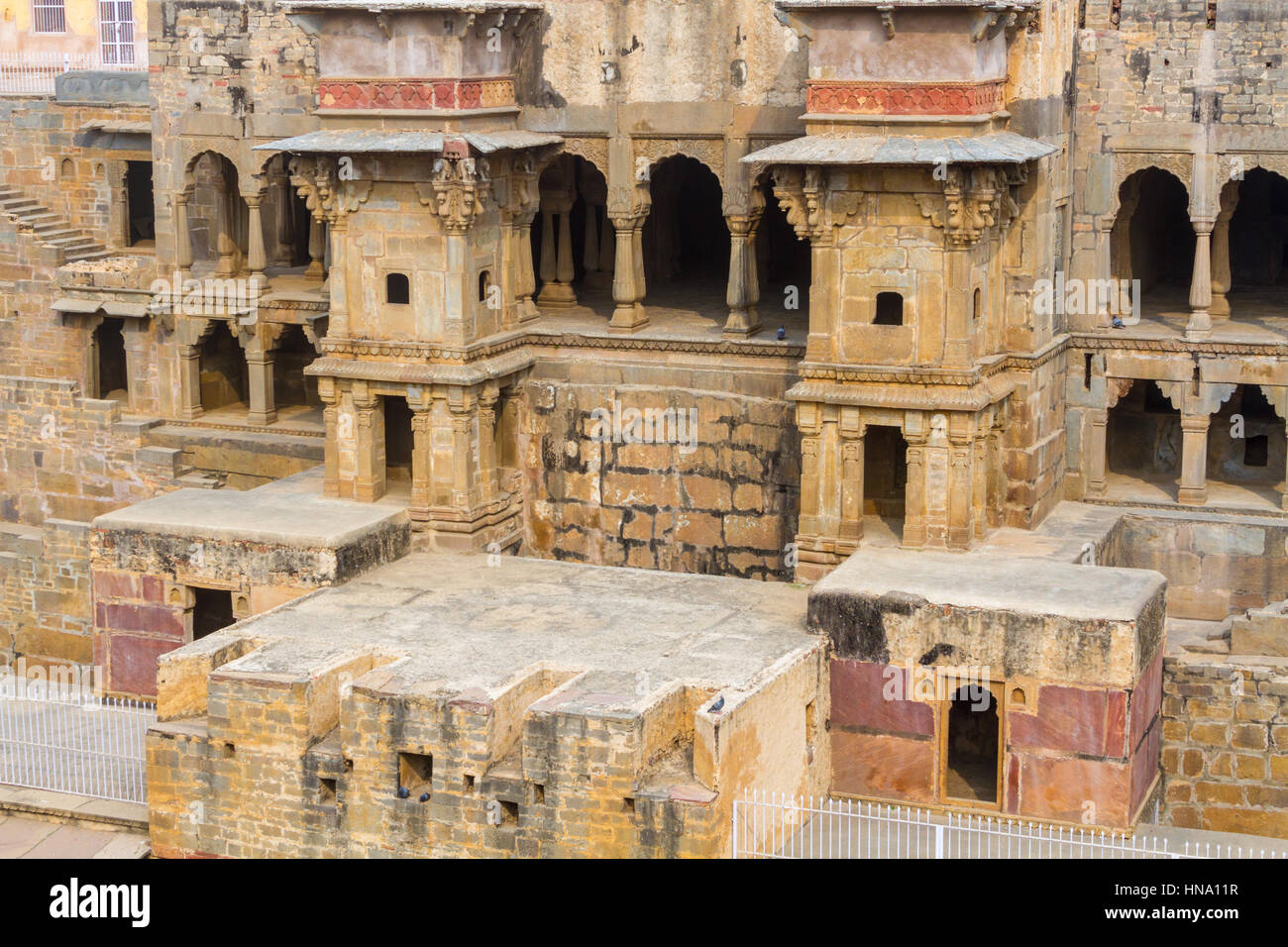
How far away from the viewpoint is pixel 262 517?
21969 millimetres

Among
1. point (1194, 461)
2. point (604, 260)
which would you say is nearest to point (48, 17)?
point (604, 260)

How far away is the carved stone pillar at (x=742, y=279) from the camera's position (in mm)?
22844

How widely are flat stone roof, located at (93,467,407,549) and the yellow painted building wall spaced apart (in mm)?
14545

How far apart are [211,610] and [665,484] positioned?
190 inches

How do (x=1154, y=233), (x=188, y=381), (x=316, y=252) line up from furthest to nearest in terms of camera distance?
(x=188, y=381), (x=316, y=252), (x=1154, y=233)

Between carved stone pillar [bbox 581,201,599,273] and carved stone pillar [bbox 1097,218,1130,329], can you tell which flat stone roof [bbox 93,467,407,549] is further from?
carved stone pillar [bbox 1097,218,1130,329]

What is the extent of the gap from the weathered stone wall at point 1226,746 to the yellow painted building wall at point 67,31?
21752mm

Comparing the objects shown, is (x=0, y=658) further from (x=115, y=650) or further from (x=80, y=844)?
(x=80, y=844)

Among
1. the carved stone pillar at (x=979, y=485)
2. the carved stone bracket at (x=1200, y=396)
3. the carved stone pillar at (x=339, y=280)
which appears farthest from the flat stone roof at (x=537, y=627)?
the carved stone bracket at (x=1200, y=396)

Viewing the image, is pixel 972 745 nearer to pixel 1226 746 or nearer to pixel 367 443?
pixel 1226 746

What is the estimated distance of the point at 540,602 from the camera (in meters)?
20.8

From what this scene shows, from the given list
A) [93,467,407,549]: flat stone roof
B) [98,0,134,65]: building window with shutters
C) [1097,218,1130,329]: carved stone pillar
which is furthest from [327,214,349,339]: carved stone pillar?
[98,0,134,65]: building window with shutters

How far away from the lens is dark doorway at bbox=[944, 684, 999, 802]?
63.8 ft

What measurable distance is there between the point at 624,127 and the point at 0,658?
1037cm
